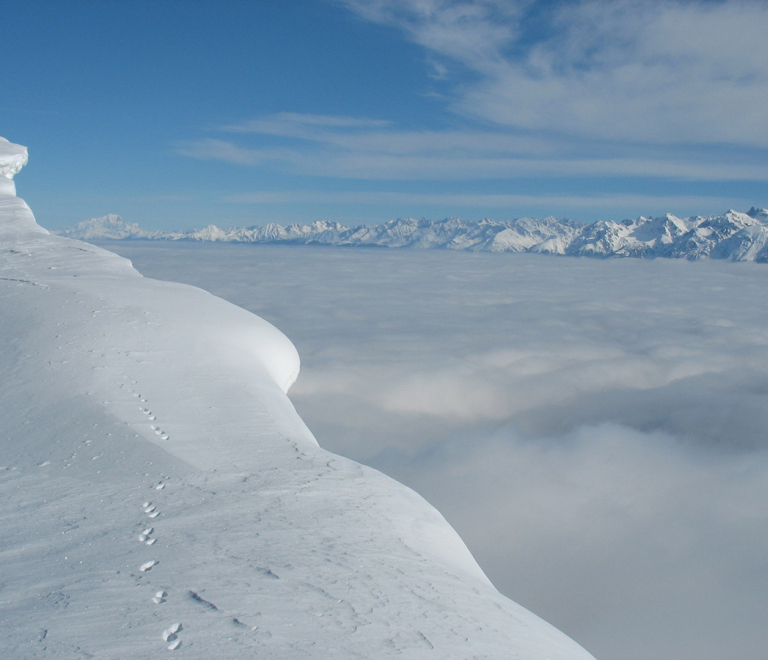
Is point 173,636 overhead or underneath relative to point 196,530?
overhead

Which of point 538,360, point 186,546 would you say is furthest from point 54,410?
point 538,360

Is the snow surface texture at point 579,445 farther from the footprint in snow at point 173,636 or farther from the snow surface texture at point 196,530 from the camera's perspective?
the footprint in snow at point 173,636

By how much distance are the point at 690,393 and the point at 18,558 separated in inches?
4794

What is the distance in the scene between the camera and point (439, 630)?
457 cm

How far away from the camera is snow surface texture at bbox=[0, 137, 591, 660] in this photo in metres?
4.12

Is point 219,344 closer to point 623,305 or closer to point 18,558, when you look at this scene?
point 18,558

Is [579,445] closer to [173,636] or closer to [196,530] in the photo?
[196,530]

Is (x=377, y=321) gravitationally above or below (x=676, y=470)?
above

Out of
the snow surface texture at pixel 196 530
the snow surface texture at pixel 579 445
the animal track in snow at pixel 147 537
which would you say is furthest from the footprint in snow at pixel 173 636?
the snow surface texture at pixel 579 445

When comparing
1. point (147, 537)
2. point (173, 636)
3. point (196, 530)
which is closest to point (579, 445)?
point (196, 530)

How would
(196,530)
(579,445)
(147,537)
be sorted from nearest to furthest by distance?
(147,537) → (196,530) → (579,445)

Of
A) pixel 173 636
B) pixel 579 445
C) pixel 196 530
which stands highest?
pixel 173 636

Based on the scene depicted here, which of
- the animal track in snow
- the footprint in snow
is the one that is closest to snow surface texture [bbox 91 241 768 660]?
the animal track in snow

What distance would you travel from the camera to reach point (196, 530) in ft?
18.6
